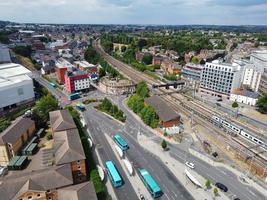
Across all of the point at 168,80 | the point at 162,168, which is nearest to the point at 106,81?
the point at 168,80

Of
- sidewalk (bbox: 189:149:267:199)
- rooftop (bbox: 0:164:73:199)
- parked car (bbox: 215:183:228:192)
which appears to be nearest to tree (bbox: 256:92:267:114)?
sidewalk (bbox: 189:149:267:199)

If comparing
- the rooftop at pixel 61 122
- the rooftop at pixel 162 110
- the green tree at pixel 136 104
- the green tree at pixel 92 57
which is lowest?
the green tree at pixel 136 104

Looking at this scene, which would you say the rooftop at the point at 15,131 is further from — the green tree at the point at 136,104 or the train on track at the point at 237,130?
the train on track at the point at 237,130

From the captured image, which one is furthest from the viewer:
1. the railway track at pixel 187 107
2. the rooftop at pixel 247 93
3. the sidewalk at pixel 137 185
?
the rooftop at pixel 247 93

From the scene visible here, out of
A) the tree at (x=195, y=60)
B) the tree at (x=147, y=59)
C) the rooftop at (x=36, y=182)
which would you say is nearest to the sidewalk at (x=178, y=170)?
the rooftop at (x=36, y=182)

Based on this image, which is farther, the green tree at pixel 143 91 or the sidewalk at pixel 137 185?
the green tree at pixel 143 91

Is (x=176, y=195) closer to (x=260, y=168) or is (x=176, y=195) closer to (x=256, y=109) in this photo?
(x=260, y=168)

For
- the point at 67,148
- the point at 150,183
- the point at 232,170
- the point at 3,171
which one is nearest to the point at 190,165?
the point at 232,170
